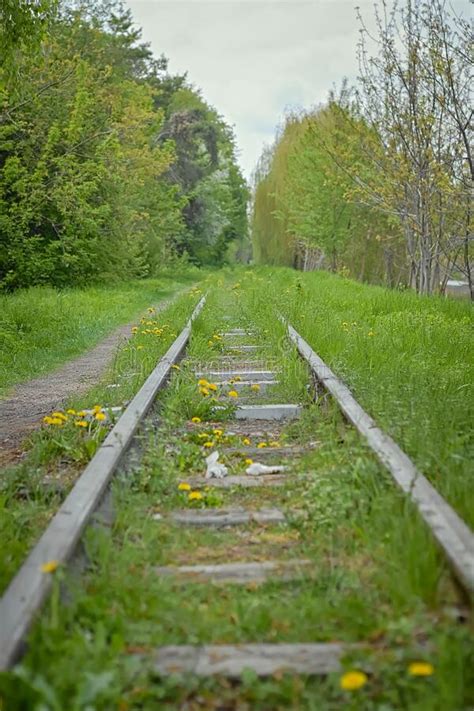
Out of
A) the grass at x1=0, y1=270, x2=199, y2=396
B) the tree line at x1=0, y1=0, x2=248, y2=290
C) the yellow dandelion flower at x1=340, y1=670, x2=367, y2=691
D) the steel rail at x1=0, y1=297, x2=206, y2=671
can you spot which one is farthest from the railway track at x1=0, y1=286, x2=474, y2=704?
the tree line at x1=0, y1=0, x2=248, y2=290

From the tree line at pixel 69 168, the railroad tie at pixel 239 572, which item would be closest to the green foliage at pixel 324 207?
the tree line at pixel 69 168

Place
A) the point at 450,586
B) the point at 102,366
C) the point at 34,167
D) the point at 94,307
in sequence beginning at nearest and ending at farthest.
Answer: the point at 450,586
the point at 102,366
the point at 94,307
the point at 34,167

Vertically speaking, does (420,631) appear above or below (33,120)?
below

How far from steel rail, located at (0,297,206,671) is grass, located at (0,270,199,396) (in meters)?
3.33

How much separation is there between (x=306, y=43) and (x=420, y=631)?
14225mm

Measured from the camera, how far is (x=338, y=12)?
1438 cm

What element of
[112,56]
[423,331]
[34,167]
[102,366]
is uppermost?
[112,56]

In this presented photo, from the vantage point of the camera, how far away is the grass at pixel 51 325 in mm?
7916

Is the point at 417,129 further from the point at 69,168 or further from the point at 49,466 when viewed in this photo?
the point at 49,466

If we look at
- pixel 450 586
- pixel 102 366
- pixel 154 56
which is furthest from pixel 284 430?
pixel 154 56

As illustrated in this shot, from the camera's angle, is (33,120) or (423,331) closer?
(423,331)

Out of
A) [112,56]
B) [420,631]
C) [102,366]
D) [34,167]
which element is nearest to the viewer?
[420,631]

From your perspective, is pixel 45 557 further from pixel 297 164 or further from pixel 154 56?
pixel 154 56

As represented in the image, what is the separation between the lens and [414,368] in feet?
18.0
